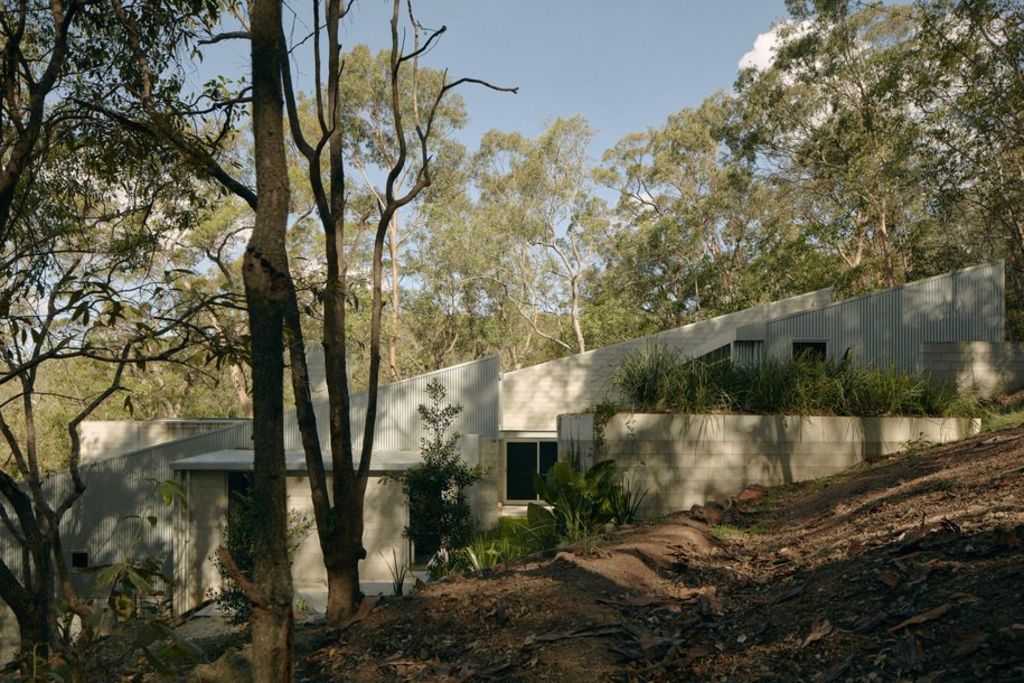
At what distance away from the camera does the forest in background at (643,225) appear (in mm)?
28047

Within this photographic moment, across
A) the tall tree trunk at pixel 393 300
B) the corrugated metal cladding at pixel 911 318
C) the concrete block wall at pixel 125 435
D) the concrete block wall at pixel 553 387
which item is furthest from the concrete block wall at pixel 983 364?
the tall tree trunk at pixel 393 300

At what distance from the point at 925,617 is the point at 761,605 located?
4.72 feet

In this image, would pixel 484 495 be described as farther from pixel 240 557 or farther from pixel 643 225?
pixel 643 225

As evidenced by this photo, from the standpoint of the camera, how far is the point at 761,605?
581cm

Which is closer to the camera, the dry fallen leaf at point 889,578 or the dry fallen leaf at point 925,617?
the dry fallen leaf at point 925,617

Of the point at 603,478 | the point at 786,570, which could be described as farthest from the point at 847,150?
the point at 786,570

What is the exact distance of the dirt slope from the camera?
443 cm

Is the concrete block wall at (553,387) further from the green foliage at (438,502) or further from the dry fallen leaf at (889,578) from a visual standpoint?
the dry fallen leaf at (889,578)

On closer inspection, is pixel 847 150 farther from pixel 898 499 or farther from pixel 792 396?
pixel 898 499

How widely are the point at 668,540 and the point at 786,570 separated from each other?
60.2 inches

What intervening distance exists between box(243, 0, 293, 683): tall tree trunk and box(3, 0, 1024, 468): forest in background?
1888 centimetres

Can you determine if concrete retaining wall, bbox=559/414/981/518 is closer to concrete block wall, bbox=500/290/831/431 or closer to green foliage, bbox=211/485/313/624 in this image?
green foliage, bbox=211/485/313/624

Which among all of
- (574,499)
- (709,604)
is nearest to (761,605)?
(709,604)

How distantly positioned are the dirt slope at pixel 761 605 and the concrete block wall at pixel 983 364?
8.59m
